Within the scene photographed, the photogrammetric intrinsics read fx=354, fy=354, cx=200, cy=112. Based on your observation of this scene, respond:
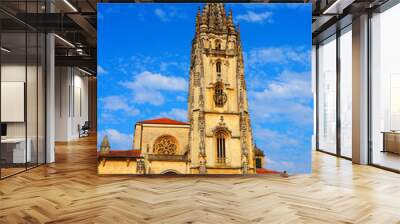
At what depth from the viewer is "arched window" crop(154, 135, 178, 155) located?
6848mm

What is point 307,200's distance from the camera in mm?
5027

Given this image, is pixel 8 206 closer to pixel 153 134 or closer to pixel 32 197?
pixel 32 197

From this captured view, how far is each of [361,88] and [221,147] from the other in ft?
13.2

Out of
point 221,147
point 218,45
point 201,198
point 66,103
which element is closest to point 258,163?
point 221,147

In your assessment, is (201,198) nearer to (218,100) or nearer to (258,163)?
(258,163)

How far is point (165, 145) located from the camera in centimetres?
687

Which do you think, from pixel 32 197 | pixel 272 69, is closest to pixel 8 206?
pixel 32 197

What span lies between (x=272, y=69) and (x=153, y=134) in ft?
8.75

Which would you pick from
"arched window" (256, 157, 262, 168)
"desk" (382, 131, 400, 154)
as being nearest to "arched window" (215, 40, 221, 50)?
"arched window" (256, 157, 262, 168)

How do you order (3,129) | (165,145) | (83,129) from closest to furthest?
(3,129)
(165,145)
(83,129)

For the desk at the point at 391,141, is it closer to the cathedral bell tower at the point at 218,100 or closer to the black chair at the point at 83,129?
the cathedral bell tower at the point at 218,100

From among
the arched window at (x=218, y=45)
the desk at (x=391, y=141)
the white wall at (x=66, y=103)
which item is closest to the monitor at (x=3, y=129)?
the arched window at (x=218, y=45)

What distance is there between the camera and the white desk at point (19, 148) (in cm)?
680

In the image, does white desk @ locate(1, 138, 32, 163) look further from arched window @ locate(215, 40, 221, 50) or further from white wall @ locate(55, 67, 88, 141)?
white wall @ locate(55, 67, 88, 141)
